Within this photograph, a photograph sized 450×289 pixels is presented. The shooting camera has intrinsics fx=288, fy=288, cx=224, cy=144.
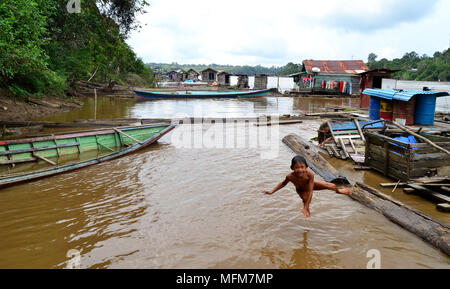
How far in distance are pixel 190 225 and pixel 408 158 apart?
4.72 m

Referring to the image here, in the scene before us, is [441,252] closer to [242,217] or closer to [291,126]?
[242,217]

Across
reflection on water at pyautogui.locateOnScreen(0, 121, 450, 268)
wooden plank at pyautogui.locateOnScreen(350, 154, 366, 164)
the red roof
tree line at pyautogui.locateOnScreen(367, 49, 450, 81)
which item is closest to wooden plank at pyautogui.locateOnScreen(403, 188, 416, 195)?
reflection on water at pyautogui.locateOnScreen(0, 121, 450, 268)

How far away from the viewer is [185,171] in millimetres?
7844

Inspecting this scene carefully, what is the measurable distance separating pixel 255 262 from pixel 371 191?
10.1 ft

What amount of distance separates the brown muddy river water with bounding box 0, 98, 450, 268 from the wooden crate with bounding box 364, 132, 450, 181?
52cm

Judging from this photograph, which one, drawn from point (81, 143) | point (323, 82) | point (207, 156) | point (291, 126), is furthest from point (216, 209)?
point (323, 82)

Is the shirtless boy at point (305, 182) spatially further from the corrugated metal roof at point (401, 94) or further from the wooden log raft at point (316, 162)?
the corrugated metal roof at point (401, 94)

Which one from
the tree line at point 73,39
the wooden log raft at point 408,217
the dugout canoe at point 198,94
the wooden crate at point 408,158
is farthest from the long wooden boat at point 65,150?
the dugout canoe at point 198,94

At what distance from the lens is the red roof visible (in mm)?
34628

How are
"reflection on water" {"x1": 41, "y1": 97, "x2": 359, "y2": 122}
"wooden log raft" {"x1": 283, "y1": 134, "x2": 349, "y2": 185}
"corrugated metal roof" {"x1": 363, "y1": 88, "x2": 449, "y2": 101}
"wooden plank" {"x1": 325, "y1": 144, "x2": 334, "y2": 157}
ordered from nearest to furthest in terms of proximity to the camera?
"wooden log raft" {"x1": 283, "y1": 134, "x2": 349, "y2": 185} < "wooden plank" {"x1": 325, "y1": 144, "x2": 334, "y2": 157} < "corrugated metal roof" {"x1": 363, "y1": 88, "x2": 449, "y2": 101} < "reflection on water" {"x1": 41, "y1": 97, "x2": 359, "y2": 122}

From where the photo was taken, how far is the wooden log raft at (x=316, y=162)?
6.44m

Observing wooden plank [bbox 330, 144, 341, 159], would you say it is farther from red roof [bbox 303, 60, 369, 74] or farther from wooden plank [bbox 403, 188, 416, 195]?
red roof [bbox 303, 60, 369, 74]

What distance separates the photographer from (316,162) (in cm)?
776

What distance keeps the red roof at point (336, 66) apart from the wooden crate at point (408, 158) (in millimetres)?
29450
